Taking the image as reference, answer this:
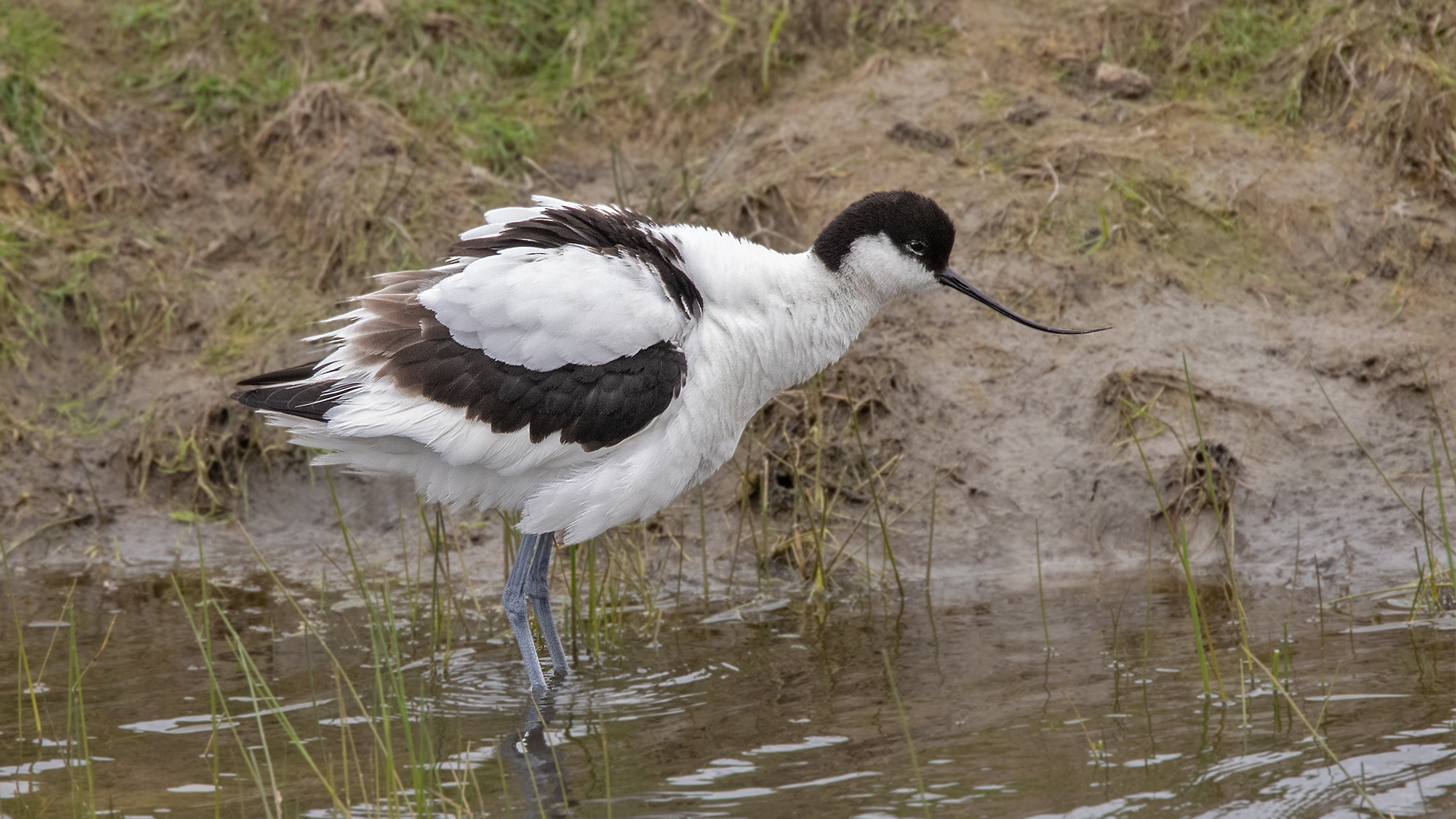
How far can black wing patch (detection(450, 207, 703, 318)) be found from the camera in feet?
14.7

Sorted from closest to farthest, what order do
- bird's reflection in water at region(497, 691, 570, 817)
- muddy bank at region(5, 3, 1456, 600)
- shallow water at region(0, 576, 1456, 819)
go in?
shallow water at region(0, 576, 1456, 819), bird's reflection in water at region(497, 691, 570, 817), muddy bank at region(5, 3, 1456, 600)

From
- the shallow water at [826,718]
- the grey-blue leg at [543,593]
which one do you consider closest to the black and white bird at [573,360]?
the grey-blue leg at [543,593]

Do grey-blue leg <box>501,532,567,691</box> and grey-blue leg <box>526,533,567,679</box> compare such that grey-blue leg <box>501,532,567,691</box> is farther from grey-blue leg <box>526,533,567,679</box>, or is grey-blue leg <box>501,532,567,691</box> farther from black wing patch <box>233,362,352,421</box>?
black wing patch <box>233,362,352,421</box>

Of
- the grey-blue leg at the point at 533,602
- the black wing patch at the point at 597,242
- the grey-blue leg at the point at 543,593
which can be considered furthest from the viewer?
the grey-blue leg at the point at 543,593

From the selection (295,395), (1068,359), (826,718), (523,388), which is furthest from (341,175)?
(826,718)

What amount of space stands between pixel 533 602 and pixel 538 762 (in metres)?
0.96

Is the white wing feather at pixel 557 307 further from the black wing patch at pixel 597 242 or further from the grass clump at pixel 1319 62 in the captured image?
the grass clump at pixel 1319 62

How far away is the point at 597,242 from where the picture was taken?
4.52m

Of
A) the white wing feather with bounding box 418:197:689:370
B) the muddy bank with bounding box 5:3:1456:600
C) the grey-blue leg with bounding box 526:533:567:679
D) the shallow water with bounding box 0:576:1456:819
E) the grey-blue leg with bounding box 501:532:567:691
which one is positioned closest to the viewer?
the shallow water with bounding box 0:576:1456:819

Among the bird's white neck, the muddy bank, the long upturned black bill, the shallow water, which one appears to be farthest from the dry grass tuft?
the long upturned black bill

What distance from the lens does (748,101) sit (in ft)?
24.8

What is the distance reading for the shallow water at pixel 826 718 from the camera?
12.0ft

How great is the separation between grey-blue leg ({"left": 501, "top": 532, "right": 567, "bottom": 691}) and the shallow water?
103mm

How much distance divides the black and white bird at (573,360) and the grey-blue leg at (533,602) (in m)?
0.02
